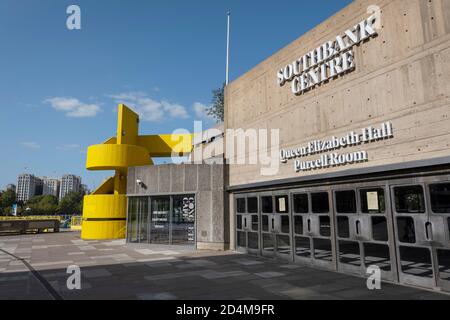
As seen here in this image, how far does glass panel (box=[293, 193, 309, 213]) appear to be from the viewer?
11.9 metres

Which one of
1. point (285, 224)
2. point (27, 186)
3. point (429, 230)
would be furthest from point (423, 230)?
point (27, 186)

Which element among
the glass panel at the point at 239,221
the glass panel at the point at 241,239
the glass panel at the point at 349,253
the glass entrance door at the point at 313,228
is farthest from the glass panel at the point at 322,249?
the glass panel at the point at 239,221

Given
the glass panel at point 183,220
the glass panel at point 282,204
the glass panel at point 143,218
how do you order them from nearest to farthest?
the glass panel at point 282,204
the glass panel at point 183,220
the glass panel at point 143,218

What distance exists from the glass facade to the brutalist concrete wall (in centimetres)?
47

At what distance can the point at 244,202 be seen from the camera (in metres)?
15.5

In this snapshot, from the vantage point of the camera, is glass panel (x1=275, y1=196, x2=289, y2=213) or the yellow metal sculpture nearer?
glass panel (x1=275, y1=196, x2=289, y2=213)

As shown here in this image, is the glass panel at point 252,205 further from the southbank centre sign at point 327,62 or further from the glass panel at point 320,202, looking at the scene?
the southbank centre sign at point 327,62

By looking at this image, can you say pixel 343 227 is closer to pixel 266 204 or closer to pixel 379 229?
pixel 379 229

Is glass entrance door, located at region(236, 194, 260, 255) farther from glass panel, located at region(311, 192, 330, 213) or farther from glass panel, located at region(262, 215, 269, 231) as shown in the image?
glass panel, located at region(311, 192, 330, 213)

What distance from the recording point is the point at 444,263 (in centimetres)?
800

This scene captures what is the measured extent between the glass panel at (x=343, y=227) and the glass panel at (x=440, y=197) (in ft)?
8.63

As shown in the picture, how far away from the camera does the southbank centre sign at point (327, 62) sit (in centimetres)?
1005

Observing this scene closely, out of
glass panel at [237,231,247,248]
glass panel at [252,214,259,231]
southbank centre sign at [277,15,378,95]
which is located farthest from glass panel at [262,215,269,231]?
southbank centre sign at [277,15,378,95]
